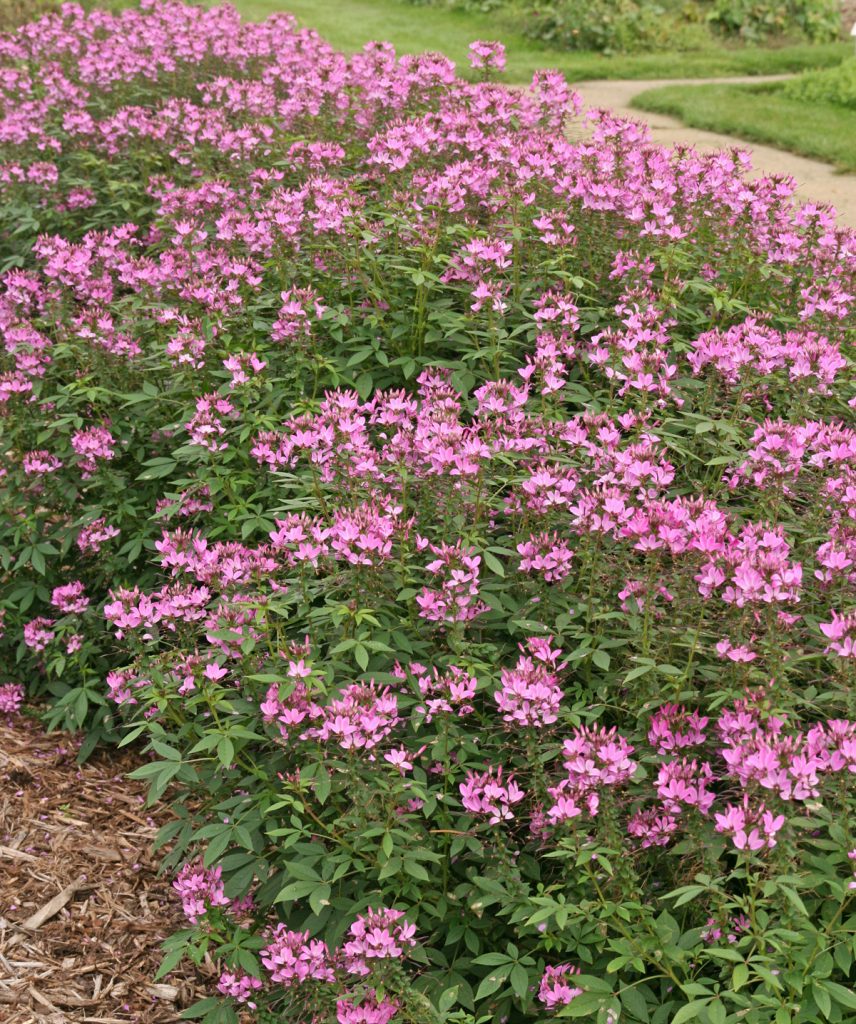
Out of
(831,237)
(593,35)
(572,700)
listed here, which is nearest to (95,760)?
(572,700)

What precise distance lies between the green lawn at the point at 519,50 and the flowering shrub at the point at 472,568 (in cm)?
737

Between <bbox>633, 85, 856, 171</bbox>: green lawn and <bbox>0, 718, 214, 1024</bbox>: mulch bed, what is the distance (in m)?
7.29

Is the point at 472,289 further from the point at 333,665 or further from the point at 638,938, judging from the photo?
the point at 638,938

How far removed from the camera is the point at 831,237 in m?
4.42

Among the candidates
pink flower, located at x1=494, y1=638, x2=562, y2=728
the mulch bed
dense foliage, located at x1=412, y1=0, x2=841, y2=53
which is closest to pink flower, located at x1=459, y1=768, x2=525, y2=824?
pink flower, located at x1=494, y1=638, x2=562, y2=728

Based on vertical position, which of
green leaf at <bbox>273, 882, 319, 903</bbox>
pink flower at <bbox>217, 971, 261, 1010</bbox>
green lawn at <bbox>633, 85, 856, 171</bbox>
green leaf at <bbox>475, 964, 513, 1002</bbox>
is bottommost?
pink flower at <bbox>217, 971, 261, 1010</bbox>

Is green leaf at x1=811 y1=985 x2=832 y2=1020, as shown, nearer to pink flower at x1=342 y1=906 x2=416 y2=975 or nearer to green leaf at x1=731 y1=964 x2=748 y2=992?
green leaf at x1=731 y1=964 x2=748 y2=992

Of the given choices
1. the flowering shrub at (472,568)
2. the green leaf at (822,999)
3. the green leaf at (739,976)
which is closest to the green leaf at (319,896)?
the flowering shrub at (472,568)

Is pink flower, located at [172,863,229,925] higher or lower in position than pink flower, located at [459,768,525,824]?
lower

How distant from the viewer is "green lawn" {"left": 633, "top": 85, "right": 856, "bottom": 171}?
913 centimetres

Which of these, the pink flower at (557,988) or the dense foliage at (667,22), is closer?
the pink flower at (557,988)

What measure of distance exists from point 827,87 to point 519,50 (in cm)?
375

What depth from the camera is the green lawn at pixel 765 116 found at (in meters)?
9.13

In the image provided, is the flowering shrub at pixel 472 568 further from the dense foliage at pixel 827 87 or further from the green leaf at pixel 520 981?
the dense foliage at pixel 827 87
